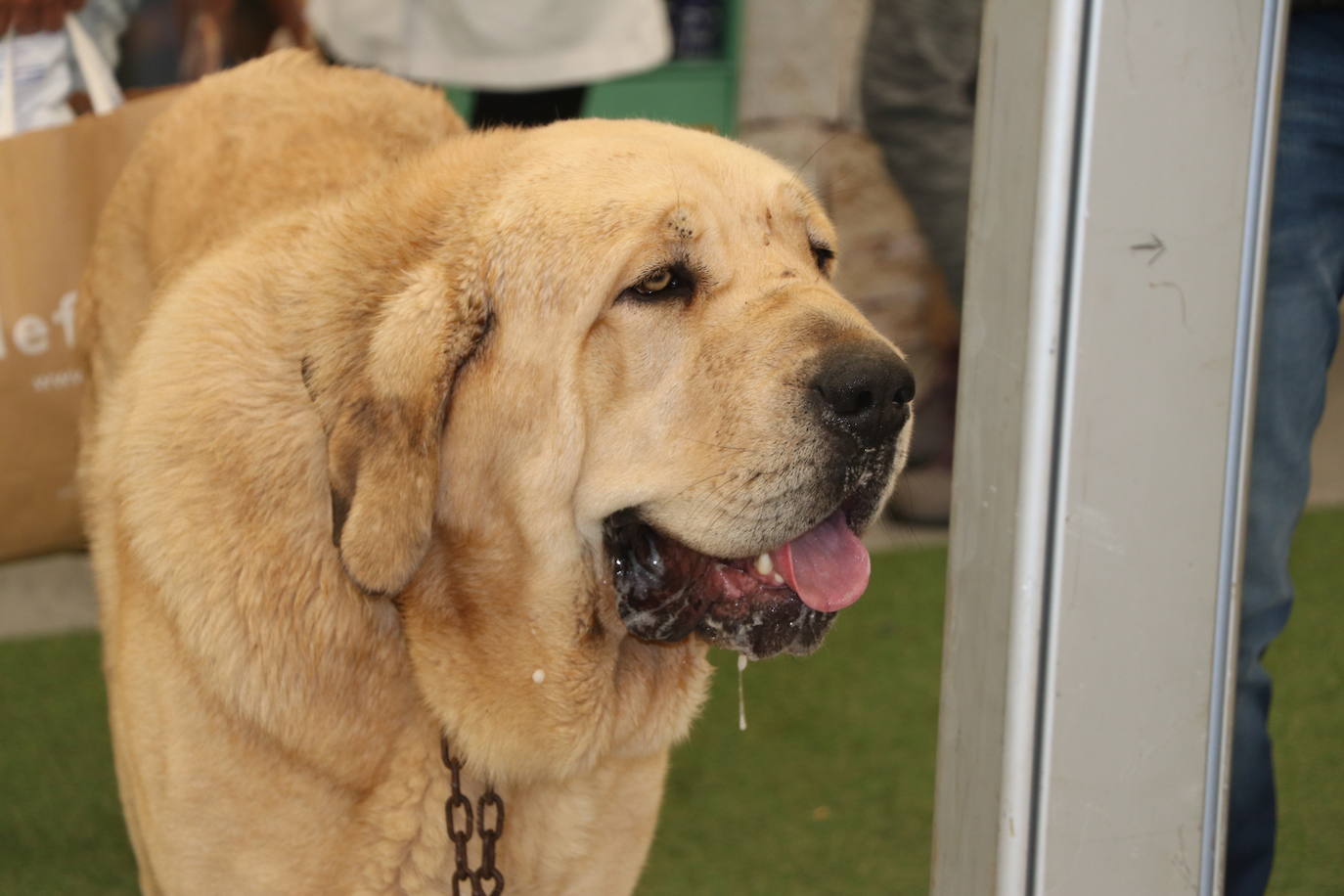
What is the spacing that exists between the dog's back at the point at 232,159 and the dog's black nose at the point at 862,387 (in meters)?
1.12

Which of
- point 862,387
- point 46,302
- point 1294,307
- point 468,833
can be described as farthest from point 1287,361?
point 46,302

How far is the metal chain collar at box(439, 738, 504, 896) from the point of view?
199 cm

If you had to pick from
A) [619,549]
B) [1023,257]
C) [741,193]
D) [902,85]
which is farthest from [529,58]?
[1023,257]

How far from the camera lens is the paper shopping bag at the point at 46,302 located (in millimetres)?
3275

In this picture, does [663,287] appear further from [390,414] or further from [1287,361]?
[1287,361]

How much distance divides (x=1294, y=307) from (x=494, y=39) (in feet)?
8.22

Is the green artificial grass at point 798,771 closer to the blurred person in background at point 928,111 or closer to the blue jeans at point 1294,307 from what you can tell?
the blue jeans at point 1294,307

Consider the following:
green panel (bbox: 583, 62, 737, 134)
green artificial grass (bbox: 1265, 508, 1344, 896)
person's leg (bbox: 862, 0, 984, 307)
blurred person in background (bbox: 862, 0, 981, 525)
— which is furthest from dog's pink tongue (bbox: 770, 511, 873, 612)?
green panel (bbox: 583, 62, 737, 134)

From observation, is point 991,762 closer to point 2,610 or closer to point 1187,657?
point 1187,657

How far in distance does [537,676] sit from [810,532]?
1.51 feet

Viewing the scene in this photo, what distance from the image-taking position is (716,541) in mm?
1934

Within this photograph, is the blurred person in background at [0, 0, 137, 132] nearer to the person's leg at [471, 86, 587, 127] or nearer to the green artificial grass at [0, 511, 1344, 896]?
the person's leg at [471, 86, 587, 127]

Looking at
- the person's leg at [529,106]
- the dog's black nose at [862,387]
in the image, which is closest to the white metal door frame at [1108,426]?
the dog's black nose at [862,387]

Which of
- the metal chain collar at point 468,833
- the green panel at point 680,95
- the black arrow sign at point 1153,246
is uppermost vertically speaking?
the black arrow sign at point 1153,246
